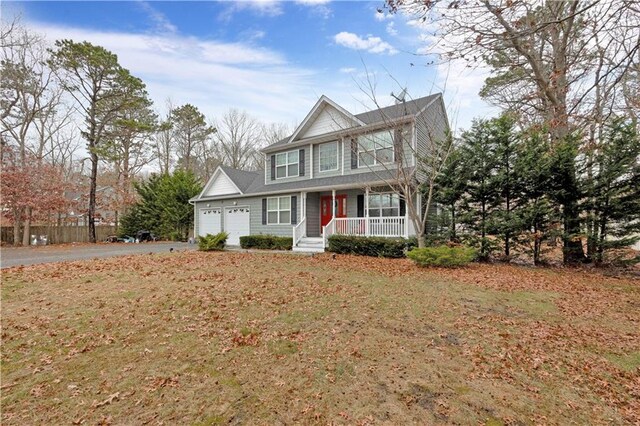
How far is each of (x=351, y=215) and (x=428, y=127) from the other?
5134mm

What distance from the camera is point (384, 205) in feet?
43.7

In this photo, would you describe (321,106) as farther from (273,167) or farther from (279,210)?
(279,210)

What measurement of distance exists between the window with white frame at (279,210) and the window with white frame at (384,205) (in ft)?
15.0

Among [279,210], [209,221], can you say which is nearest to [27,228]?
[209,221]

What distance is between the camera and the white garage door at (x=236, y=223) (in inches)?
701

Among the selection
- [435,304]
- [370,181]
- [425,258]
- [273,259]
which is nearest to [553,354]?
[435,304]

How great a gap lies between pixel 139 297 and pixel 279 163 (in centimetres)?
1219

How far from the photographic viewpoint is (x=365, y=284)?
723 cm

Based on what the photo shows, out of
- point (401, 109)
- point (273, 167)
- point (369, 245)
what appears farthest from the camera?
point (273, 167)

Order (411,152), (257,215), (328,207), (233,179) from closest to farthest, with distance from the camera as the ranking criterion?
(411,152)
(328,207)
(257,215)
(233,179)

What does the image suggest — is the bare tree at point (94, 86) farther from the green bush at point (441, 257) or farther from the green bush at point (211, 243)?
the green bush at point (441, 257)

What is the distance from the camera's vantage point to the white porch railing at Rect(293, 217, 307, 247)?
14460mm

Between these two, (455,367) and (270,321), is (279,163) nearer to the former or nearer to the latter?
(270,321)

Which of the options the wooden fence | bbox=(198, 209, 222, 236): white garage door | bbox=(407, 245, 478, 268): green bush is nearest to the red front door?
bbox=(407, 245, 478, 268): green bush
